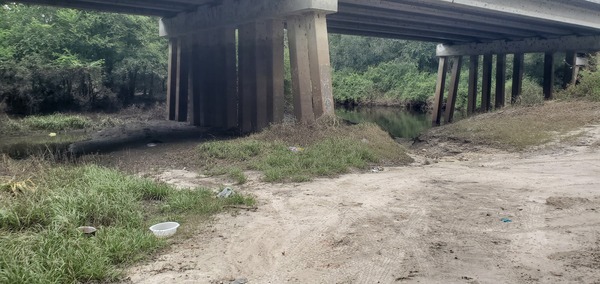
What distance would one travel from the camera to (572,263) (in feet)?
16.0

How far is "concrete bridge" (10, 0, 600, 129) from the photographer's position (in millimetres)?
14766

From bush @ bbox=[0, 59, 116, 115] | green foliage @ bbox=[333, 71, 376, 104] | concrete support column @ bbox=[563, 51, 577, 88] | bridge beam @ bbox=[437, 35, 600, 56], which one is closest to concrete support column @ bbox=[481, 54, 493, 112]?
bridge beam @ bbox=[437, 35, 600, 56]

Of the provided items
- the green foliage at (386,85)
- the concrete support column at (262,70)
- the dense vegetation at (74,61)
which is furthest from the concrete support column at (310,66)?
the green foliage at (386,85)

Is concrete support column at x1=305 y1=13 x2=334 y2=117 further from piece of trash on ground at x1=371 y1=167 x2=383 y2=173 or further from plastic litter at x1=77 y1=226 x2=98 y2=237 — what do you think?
plastic litter at x1=77 y1=226 x2=98 y2=237

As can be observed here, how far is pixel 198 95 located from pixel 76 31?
10.1 metres

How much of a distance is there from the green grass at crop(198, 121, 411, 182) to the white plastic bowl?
352 centimetres

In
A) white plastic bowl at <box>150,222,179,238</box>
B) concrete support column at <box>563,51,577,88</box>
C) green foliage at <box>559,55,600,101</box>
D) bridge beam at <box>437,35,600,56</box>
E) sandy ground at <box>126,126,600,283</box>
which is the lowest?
sandy ground at <box>126,126,600,283</box>

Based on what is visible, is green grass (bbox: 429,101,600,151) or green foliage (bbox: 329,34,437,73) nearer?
A: green grass (bbox: 429,101,600,151)

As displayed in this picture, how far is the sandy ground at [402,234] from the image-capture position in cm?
477

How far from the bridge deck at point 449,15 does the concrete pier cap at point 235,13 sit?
41 cm

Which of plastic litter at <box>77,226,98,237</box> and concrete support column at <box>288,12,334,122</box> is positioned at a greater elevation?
concrete support column at <box>288,12,334,122</box>

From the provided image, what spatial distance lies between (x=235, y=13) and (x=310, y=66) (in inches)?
190

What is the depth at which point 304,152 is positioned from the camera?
37.2 feet

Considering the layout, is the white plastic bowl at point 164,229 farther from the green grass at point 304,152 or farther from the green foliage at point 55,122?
the green foliage at point 55,122
